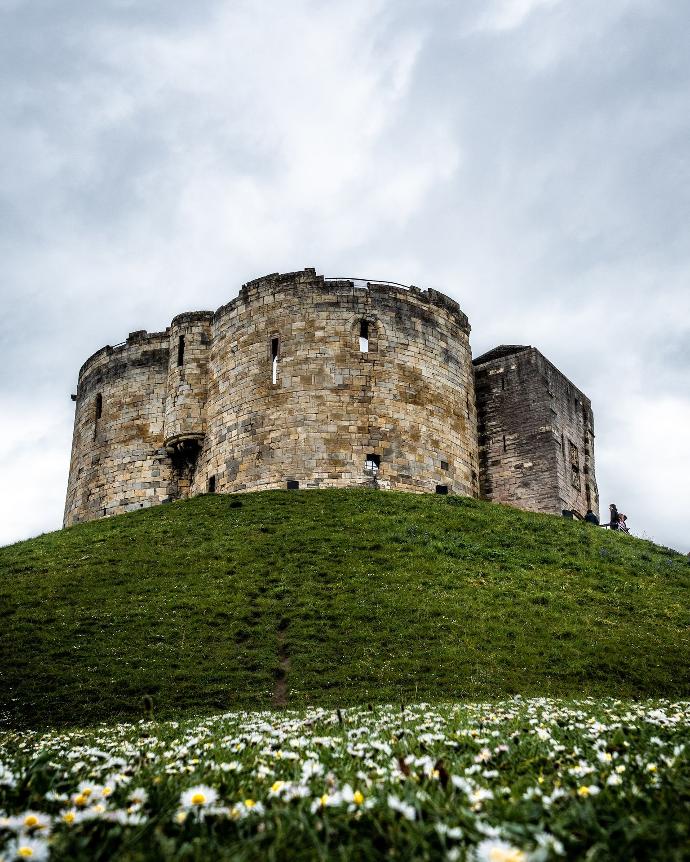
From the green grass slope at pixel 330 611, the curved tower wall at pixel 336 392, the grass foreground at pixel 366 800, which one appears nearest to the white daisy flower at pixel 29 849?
the grass foreground at pixel 366 800

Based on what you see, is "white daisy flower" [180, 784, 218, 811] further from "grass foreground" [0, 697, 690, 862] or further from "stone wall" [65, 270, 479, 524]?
"stone wall" [65, 270, 479, 524]

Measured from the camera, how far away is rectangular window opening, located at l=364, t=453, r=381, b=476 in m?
26.0

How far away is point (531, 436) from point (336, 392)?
26.2ft

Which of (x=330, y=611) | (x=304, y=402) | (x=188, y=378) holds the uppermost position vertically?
(x=188, y=378)

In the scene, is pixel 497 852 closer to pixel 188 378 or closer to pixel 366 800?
pixel 366 800

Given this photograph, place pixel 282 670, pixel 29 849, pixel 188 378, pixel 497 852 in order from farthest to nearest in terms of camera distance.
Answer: pixel 188 378 → pixel 282 670 → pixel 29 849 → pixel 497 852

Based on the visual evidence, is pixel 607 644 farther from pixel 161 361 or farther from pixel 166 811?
pixel 161 361

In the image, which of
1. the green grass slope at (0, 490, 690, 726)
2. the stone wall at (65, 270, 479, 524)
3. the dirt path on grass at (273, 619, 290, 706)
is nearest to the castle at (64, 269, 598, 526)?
the stone wall at (65, 270, 479, 524)

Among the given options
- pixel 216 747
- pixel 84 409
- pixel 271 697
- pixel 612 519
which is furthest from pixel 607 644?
pixel 84 409

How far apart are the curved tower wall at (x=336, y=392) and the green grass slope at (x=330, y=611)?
3817 mm

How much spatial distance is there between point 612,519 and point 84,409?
24.0 m

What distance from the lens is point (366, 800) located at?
2.98 m

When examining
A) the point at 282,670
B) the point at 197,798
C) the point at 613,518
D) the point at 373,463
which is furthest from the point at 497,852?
the point at 613,518

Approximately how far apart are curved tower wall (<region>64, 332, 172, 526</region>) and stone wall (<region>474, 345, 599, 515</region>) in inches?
533
